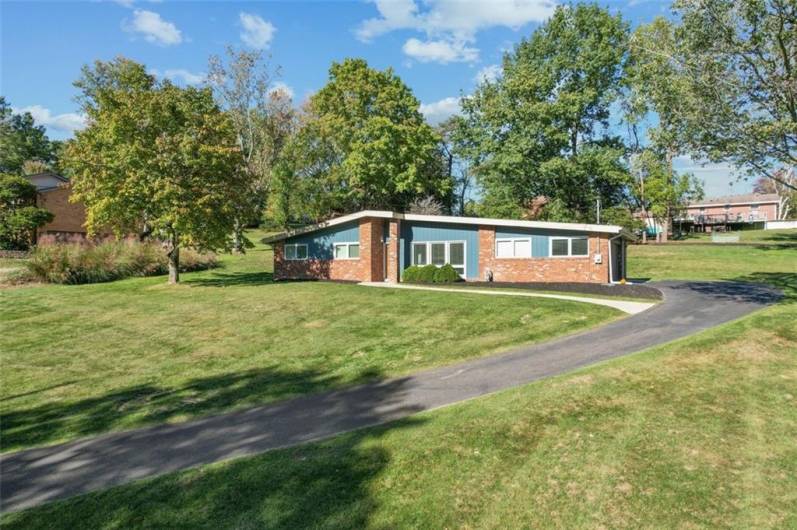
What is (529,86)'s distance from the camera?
123 ft

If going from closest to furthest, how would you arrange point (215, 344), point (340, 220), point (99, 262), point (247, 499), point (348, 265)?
point (247, 499) < point (215, 344) < point (340, 220) < point (348, 265) < point (99, 262)

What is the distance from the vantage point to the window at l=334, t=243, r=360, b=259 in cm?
→ 2758

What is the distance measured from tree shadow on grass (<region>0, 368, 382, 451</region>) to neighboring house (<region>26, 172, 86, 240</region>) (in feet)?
121

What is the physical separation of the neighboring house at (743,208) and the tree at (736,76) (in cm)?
6217

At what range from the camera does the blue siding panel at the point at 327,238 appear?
2769 centimetres

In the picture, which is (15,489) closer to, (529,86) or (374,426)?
(374,426)

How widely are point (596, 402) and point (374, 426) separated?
12.6ft

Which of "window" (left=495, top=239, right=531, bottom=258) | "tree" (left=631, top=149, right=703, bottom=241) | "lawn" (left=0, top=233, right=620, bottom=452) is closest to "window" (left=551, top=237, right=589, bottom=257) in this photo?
"window" (left=495, top=239, right=531, bottom=258)

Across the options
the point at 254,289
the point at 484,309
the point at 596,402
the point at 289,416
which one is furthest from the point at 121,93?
the point at 596,402

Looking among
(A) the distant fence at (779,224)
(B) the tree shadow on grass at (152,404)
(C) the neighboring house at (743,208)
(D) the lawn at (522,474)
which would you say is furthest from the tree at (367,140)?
(A) the distant fence at (779,224)

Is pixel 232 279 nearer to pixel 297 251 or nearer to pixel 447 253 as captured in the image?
pixel 297 251

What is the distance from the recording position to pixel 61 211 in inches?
1702

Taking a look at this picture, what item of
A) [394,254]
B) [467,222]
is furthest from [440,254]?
[394,254]

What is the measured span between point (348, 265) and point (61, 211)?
105 feet
